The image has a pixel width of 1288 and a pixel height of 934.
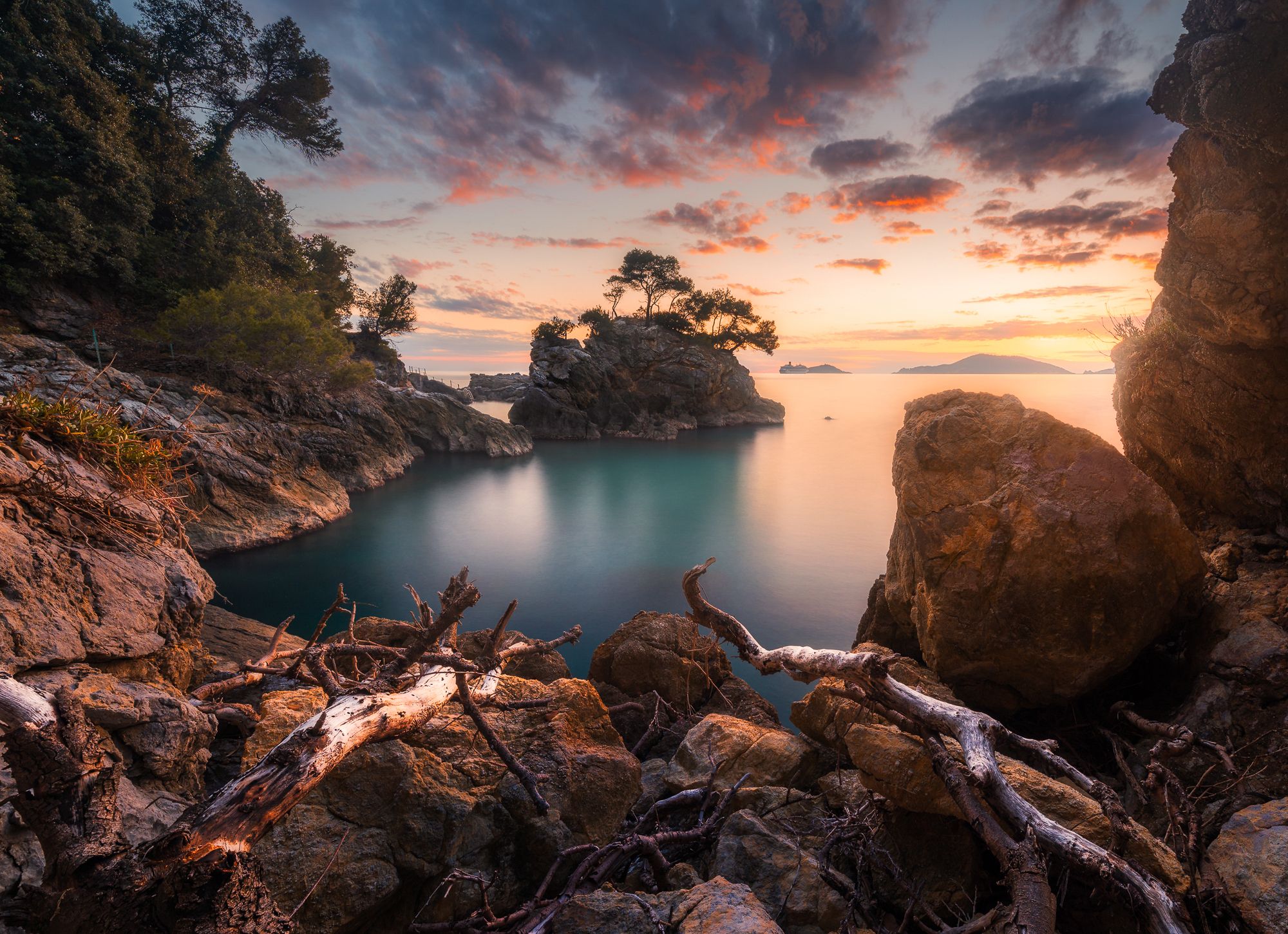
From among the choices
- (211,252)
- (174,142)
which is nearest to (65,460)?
(211,252)

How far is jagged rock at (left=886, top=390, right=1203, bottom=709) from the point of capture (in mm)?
5383

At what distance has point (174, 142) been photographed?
2267cm

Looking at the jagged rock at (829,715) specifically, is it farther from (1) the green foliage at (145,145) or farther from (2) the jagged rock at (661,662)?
(1) the green foliage at (145,145)

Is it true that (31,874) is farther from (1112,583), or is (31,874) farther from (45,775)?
(1112,583)

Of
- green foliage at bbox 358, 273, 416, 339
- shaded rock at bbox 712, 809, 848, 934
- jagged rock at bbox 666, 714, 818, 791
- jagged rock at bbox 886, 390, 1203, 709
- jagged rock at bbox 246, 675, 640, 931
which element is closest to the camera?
jagged rock at bbox 246, 675, 640, 931

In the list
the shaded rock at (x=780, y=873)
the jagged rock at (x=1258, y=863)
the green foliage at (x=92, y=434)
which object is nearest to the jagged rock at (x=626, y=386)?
the green foliage at (x=92, y=434)

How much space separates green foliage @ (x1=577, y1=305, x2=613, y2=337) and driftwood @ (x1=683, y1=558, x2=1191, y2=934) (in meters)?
44.5

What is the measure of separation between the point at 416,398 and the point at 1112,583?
110 feet

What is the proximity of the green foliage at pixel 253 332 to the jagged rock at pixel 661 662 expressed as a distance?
19.7 metres

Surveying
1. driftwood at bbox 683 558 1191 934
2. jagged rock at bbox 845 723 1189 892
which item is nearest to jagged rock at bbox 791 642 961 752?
driftwood at bbox 683 558 1191 934

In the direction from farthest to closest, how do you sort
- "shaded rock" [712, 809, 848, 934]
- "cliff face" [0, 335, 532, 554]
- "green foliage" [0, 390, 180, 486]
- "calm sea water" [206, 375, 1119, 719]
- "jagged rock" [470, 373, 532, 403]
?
"jagged rock" [470, 373, 532, 403] < "cliff face" [0, 335, 532, 554] < "calm sea water" [206, 375, 1119, 719] < "green foliage" [0, 390, 180, 486] < "shaded rock" [712, 809, 848, 934]

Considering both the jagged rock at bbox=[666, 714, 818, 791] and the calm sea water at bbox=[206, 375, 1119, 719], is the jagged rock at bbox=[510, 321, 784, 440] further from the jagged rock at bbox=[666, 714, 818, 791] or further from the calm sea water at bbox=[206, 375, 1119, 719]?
the jagged rock at bbox=[666, 714, 818, 791]

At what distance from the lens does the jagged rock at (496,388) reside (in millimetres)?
83200

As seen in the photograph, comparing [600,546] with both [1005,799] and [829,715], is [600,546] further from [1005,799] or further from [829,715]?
[1005,799]
